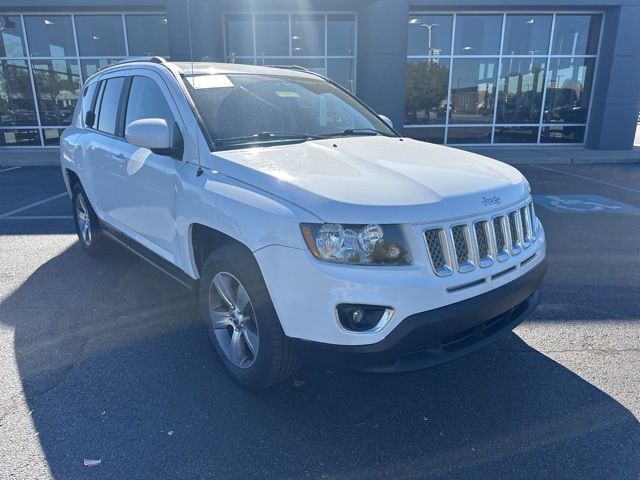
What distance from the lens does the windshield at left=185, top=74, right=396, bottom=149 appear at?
3293mm

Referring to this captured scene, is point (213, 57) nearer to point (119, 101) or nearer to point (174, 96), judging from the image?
point (119, 101)

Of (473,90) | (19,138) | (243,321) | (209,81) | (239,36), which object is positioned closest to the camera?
(243,321)

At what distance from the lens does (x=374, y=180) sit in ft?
8.60

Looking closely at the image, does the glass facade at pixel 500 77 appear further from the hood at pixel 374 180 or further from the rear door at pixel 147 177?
the hood at pixel 374 180

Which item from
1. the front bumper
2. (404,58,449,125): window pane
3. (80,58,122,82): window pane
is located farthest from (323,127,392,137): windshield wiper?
(80,58,122,82): window pane

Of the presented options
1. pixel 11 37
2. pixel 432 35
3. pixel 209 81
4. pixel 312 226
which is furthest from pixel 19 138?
pixel 312 226

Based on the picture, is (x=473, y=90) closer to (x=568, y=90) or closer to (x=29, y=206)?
(x=568, y=90)

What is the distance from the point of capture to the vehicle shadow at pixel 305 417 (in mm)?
2410

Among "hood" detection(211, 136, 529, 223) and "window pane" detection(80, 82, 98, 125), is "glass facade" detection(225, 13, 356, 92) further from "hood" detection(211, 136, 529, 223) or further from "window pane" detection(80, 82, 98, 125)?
"hood" detection(211, 136, 529, 223)

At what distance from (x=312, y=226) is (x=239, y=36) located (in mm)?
14588

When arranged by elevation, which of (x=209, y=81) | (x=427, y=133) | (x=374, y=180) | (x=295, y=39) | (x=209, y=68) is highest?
(x=295, y=39)

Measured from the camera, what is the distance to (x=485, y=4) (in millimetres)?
14211

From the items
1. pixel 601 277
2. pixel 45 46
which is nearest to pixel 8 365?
pixel 601 277

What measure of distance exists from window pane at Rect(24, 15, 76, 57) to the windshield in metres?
14.9
